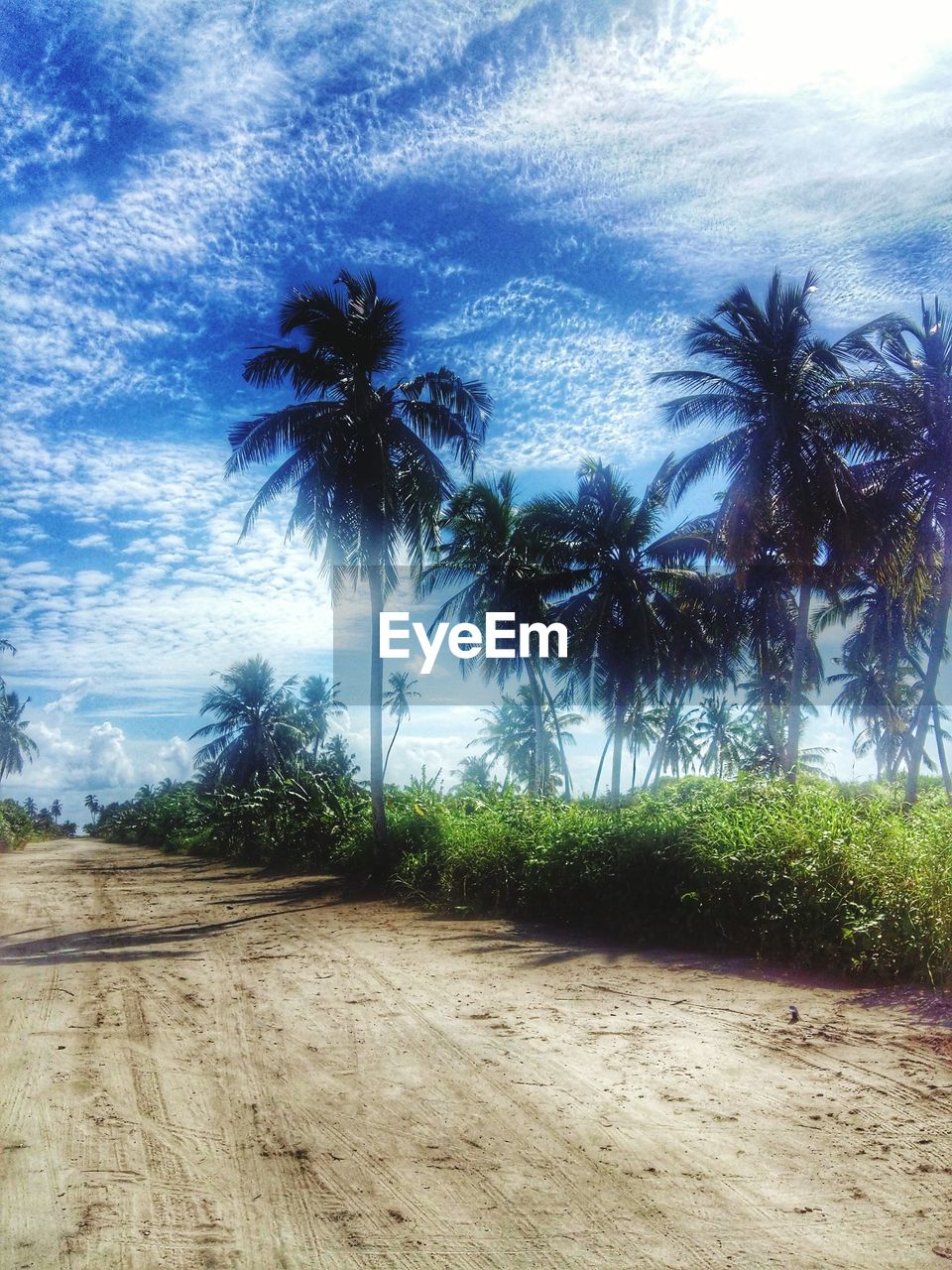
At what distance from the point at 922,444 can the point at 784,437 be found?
2913mm

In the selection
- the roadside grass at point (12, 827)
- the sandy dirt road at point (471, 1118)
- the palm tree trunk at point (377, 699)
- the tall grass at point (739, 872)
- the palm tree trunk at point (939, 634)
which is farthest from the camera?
the roadside grass at point (12, 827)

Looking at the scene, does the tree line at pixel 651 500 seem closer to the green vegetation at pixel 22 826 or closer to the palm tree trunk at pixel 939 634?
the palm tree trunk at pixel 939 634

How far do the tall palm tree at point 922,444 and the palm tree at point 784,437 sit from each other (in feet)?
2.43

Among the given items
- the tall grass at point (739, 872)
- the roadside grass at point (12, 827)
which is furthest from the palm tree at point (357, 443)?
the roadside grass at point (12, 827)

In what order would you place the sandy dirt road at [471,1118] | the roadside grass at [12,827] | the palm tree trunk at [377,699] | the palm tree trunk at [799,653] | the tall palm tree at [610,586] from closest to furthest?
the sandy dirt road at [471,1118] → the palm tree trunk at [377,699] → the palm tree trunk at [799,653] → the tall palm tree at [610,586] → the roadside grass at [12,827]

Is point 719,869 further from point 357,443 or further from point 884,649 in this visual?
point 884,649

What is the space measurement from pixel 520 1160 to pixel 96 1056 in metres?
3.14

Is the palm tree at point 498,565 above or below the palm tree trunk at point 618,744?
above

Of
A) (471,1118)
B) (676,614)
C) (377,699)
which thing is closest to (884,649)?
(676,614)

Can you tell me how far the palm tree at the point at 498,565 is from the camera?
26891 millimetres

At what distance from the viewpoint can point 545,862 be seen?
446 inches

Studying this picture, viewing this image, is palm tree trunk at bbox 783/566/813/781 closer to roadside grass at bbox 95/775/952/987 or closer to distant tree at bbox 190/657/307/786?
roadside grass at bbox 95/775/952/987

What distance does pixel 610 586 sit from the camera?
26344 mm

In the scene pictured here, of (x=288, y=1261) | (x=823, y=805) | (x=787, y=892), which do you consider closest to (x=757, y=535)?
(x=823, y=805)
